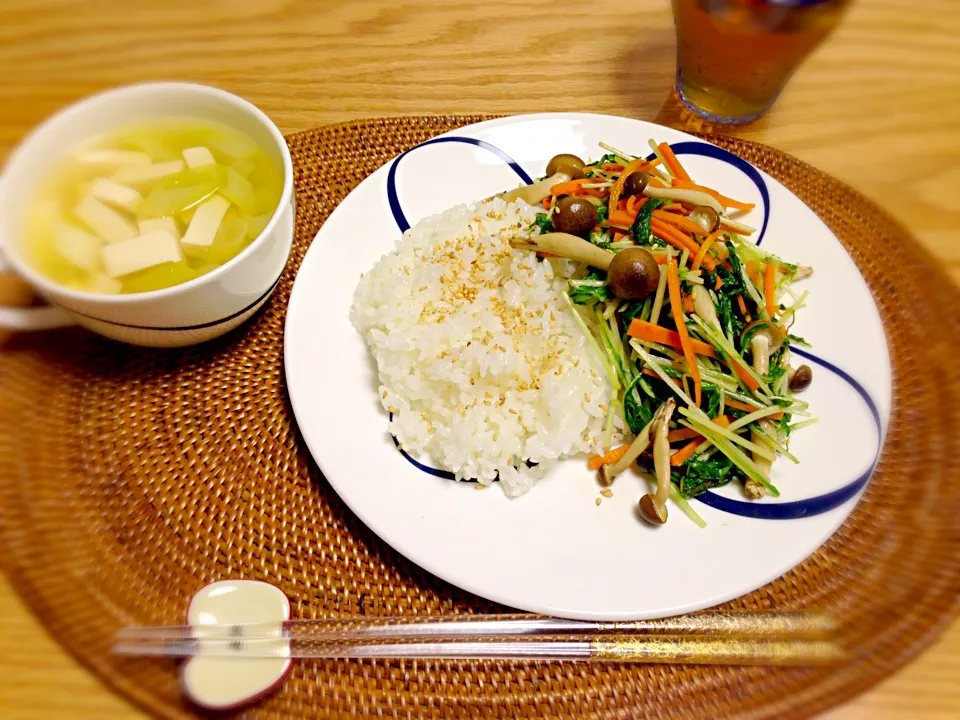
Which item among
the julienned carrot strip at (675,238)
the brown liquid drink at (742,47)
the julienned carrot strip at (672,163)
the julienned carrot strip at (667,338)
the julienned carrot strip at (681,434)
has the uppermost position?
the brown liquid drink at (742,47)

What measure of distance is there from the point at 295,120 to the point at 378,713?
200 cm

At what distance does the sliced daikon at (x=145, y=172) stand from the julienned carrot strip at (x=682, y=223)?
1.34 metres

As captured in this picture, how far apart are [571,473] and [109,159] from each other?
4.90 ft

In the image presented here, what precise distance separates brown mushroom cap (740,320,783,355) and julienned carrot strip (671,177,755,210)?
17.3 inches

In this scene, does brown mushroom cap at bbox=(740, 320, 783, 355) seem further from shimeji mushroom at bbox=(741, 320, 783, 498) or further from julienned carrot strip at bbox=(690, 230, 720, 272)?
julienned carrot strip at bbox=(690, 230, 720, 272)

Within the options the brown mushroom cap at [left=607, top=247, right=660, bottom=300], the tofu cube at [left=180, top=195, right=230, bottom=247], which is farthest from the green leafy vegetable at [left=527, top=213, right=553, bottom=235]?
the tofu cube at [left=180, top=195, right=230, bottom=247]

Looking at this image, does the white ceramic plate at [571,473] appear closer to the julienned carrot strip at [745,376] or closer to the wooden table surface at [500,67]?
the julienned carrot strip at [745,376]

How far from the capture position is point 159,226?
158cm

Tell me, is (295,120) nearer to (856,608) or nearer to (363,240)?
(363,240)

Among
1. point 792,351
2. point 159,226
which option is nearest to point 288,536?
point 159,226

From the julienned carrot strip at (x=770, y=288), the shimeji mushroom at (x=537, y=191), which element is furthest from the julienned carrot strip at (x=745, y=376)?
the shimeji mushroom at (x=537, y=191)

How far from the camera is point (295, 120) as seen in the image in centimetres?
232

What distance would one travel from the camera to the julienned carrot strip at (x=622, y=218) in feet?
5.84

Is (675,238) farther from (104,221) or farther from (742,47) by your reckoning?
(104,221)
